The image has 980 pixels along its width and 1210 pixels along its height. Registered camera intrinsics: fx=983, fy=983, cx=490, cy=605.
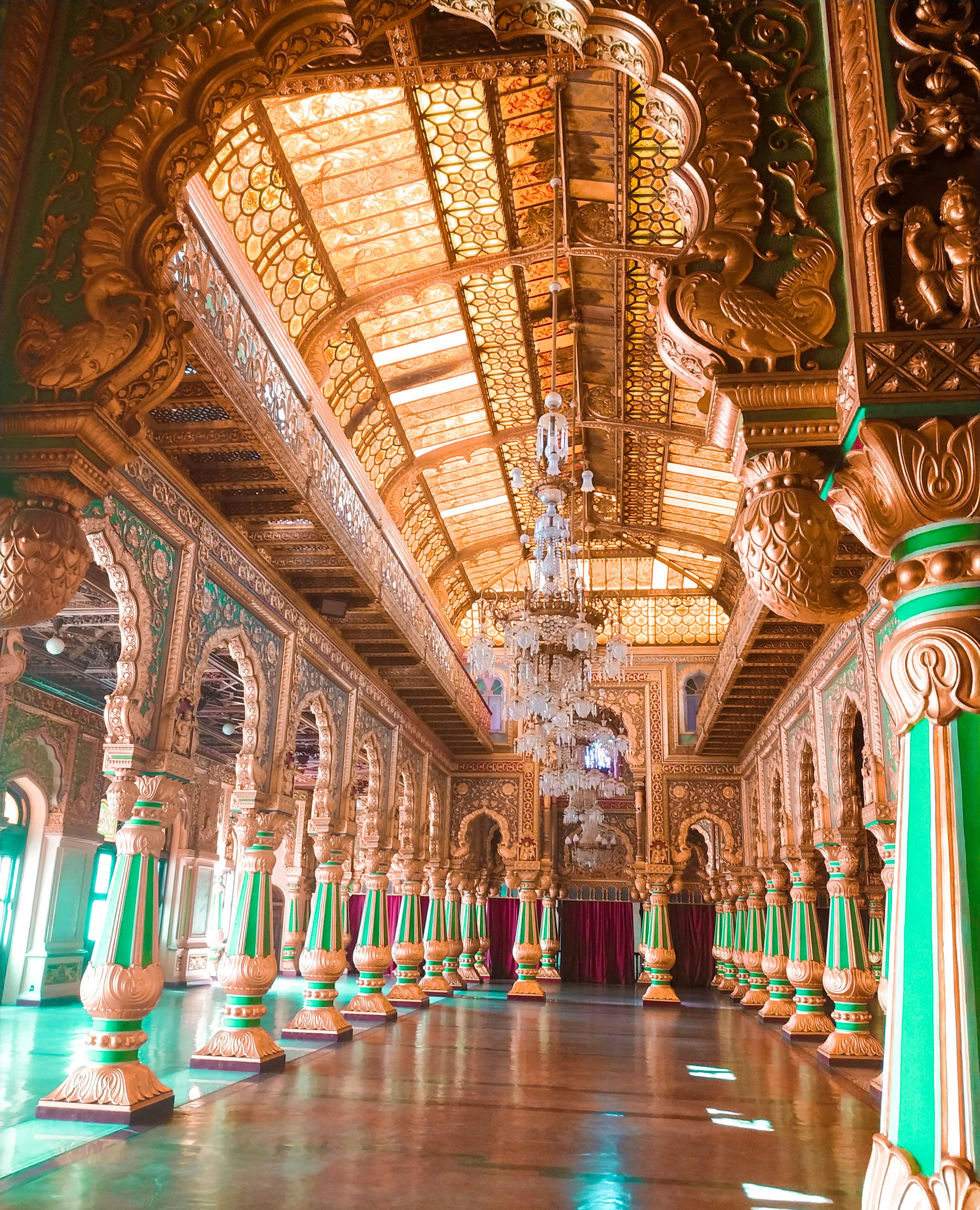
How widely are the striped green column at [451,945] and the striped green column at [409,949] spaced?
87.8 inches

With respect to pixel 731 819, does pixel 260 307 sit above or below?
above

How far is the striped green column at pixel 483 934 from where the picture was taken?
68.8ft

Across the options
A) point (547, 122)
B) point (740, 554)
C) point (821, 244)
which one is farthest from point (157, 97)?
point (547, 122)

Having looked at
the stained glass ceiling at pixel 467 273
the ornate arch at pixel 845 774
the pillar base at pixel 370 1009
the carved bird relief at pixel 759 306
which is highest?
the stained glass ceiling at pixel 467 273

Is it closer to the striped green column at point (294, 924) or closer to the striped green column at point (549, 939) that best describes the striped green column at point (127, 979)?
the striped green column at point (294, 924)

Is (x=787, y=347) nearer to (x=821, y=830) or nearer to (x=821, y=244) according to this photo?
(x=821, y=244)

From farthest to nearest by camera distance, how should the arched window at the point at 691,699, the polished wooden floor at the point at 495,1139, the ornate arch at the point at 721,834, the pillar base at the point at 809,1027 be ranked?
the arched window at the point at 691,699, the ornate arch at the point at 721,834, the pillar base at the point at 809,1027, the polished wooden floor at the point at 495,1139

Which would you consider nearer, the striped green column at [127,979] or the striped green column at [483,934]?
the striped green column at [127,979]

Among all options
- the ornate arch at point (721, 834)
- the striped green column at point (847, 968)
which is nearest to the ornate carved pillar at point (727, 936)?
the ornate arch at point (721, 834)

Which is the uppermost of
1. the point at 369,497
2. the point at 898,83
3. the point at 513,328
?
the point at 513,328

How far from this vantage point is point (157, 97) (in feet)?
10.3

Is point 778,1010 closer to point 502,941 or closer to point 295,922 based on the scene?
point 502,941

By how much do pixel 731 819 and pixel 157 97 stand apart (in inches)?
662

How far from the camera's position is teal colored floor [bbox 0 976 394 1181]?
549 cm
